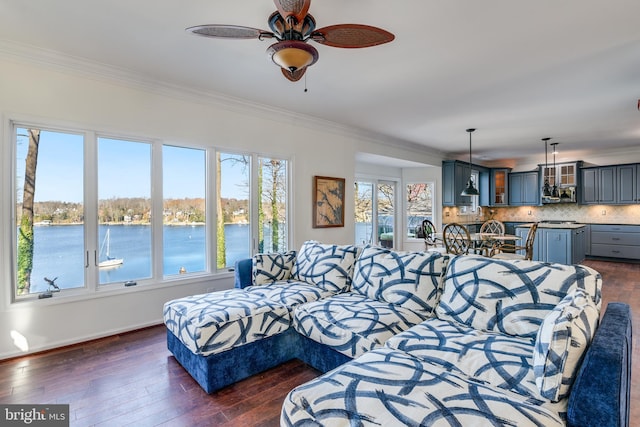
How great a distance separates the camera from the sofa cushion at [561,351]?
4.23 ft

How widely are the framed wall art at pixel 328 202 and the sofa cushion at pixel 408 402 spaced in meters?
3.49

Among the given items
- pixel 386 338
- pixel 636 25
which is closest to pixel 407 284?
pixel 386 338

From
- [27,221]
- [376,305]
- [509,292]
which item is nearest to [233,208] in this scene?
[27,221]

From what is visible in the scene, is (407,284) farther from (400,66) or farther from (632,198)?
(632,198)

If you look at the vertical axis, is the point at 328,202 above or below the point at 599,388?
above

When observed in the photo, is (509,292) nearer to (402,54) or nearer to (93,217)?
(402,54)

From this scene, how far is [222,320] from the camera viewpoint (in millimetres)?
2248

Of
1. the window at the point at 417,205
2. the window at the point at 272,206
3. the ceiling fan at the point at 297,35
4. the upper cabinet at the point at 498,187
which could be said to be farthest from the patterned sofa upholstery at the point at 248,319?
the upper cabinet at the point at 498,187

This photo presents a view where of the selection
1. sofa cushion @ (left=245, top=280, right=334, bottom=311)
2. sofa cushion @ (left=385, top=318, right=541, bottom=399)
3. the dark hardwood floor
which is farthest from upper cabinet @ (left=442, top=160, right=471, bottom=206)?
sofa cushion @ (left=385, top=318, right=541, bottom=399)

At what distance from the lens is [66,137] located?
3.00m

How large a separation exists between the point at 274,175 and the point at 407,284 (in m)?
2.68

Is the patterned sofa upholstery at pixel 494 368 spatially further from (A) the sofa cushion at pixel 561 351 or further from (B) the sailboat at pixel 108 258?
(B) the sailboat at pixel 108 258

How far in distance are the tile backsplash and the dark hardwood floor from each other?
565 centimetres

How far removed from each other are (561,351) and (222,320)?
1936 mm
